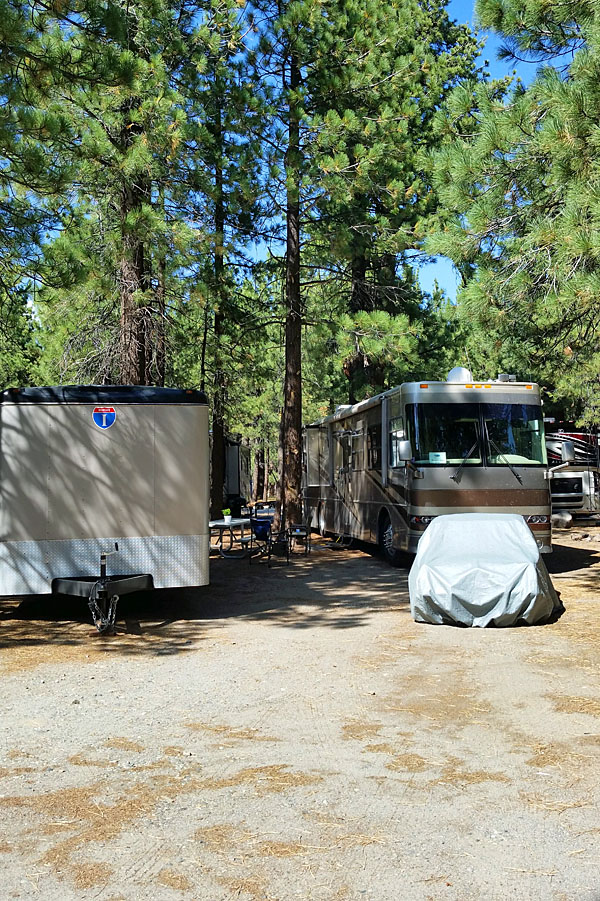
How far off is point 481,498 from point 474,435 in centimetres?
99

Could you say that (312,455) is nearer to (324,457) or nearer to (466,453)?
(324,457)

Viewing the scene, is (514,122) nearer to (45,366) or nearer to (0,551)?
(0,551)

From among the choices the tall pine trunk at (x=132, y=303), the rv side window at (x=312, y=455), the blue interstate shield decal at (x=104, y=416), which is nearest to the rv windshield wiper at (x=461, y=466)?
the blue interstate shield decal at (x=104, y=416)

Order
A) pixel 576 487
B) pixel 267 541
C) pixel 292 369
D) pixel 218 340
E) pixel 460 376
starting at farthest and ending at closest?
pixel 576 487
pixel 218 340
pixel 292 369
pixel 267 541
pixel 460 376

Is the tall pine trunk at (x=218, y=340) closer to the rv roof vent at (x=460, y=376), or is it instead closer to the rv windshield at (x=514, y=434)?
the rv roof vent at (x=460, y=376)

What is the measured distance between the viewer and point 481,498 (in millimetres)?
13273

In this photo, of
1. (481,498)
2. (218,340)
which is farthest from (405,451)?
(218,340)

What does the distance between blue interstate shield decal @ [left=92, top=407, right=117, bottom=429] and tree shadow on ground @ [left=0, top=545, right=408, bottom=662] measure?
2352 mm

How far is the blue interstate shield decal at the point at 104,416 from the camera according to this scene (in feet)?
32.8

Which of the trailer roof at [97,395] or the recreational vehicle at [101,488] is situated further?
the trailer roof at [97,395]

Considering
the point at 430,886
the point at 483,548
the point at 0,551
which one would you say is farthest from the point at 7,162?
the point at 430,886

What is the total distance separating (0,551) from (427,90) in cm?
1799

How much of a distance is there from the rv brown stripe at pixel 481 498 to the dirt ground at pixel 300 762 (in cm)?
343

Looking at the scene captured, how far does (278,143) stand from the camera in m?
17.7
